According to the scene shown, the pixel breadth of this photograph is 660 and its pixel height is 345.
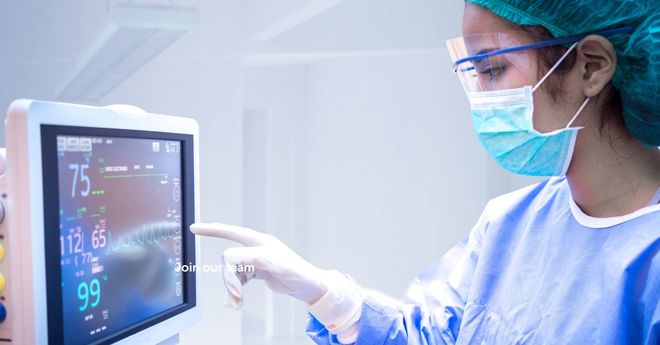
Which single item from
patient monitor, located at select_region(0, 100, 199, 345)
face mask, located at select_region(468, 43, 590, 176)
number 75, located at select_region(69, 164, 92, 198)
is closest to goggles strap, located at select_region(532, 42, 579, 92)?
face mask, located at select_region(468, 43, 590, 176)

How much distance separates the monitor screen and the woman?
0.10m

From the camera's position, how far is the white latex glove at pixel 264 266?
1.11 meters

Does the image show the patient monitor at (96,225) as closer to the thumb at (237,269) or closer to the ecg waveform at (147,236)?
the ecg waveform at (147,236)

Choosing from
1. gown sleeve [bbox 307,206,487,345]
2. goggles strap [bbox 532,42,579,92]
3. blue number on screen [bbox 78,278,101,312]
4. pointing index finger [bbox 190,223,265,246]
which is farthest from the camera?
gown sleeve [bbox 307,206,487,345]

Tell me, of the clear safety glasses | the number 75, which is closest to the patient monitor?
the number 75

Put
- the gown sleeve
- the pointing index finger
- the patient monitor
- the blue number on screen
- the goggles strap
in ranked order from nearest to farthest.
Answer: the patient monitor, the blue number on screen, the goggles strap, the pointing index finger, the gown sleeve

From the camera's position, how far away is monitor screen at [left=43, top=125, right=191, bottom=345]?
907mm

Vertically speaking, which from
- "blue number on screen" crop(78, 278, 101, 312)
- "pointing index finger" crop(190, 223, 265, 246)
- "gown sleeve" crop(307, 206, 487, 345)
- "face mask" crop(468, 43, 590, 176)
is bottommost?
"gown sleeve" crop(307, 206, 487, 345)

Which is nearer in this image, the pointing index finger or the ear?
the ear

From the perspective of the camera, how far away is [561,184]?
128 centimetres

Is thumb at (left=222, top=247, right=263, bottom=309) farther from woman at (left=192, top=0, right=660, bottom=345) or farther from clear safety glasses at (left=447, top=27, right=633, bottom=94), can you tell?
clear safety glasses at (left=447, top=27, right=633, bottom=94)

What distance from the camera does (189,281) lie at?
4.05ft

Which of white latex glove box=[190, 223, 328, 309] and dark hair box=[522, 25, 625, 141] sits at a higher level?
dark hair box=[522, 25, 625, 141]

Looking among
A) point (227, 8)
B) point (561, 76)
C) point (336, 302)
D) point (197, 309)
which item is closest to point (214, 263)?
point (197, 309)
